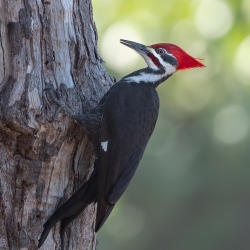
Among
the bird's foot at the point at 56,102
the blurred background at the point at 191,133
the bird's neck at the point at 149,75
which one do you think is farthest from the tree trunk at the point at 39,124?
the blurred background at the point at 191,133

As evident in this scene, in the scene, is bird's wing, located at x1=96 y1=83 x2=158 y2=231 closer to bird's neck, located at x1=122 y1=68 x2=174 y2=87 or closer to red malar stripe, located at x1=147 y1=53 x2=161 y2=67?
bird's neck, located at x1=122 y1=68 x2=174 y2=87

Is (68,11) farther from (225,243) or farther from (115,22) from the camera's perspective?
(225,243)

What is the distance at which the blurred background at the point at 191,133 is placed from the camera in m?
6.91

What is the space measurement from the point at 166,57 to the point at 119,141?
2.10 ft

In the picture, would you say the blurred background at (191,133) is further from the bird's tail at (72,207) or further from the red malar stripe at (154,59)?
the bird's tail at (72,207)

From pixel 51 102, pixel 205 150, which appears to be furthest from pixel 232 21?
pixel 51 102

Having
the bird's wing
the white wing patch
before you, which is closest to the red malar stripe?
the bird's wing

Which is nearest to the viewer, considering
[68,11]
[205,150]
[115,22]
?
[68,11]

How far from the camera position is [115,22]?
269 inches

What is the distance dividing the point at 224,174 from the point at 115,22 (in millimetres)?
2333

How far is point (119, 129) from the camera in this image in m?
Result: 4.32

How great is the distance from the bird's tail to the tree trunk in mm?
44

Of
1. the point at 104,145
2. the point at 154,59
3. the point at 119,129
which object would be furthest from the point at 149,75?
the point at 104,145

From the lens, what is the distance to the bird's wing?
4090 mm
